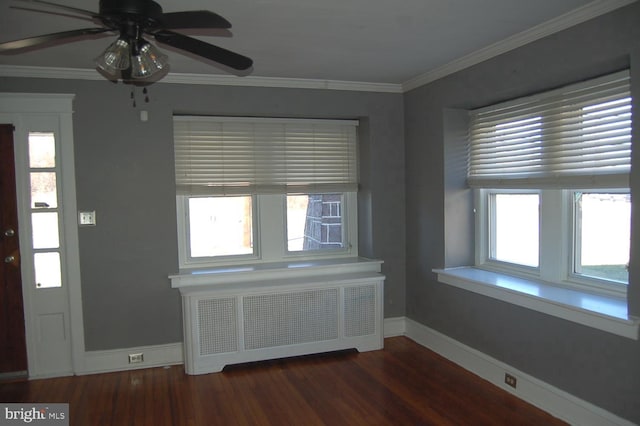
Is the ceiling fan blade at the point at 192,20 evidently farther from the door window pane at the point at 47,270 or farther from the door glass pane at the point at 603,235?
the door window pane at the point at 47,270

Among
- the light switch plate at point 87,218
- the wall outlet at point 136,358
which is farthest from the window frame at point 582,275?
the light switch plate at point 87,218

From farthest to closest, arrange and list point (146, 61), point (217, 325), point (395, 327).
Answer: point (395, 327), point (217, 325), point (146, 61)

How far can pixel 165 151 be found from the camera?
159 inches

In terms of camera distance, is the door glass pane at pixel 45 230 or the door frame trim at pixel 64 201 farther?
the door glass pane at pixel 45 230

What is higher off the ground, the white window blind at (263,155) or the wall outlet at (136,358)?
the white window blind at (263,155)

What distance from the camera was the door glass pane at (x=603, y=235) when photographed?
2949mm

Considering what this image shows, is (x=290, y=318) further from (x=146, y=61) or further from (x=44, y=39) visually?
(x=44, y=39)

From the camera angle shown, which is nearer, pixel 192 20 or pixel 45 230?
pixel 192 20

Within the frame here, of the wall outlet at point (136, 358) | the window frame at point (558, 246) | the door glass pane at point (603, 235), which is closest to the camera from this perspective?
the door glass pane at point (603, 235)

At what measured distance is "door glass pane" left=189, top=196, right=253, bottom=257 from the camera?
439cm

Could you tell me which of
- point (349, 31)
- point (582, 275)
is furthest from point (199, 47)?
point (582, 275)

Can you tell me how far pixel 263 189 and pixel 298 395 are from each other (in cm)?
190

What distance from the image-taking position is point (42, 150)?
149 inches

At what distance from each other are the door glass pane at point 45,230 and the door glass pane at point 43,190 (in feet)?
0.27
